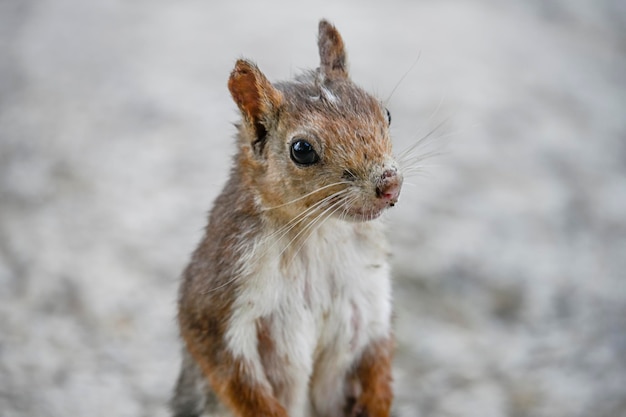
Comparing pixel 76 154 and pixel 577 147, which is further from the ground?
pixel 577 147

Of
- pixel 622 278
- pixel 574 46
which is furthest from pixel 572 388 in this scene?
pixel 574 46

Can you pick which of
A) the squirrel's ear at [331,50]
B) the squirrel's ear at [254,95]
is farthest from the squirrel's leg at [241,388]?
the squirrel's ear at [331,50]

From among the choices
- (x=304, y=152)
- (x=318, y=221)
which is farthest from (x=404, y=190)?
(x=304, y=152)

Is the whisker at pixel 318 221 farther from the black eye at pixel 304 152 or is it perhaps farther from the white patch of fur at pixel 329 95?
the white patch of fur at pixel 329 95

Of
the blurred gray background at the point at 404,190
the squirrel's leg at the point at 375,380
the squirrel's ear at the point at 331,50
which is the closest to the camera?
the squirrel's ear at the point at 331,50

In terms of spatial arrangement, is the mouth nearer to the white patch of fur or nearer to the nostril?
the nostril

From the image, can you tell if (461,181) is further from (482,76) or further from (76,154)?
(76,154)

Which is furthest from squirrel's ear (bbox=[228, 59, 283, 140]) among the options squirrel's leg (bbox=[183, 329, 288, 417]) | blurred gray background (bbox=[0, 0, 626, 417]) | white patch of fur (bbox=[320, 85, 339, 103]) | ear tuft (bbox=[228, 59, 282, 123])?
squirrel's leg (bbox=[183, 329, 288, 417])

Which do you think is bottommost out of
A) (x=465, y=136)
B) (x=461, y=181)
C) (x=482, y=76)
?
(x=461, y=181)
